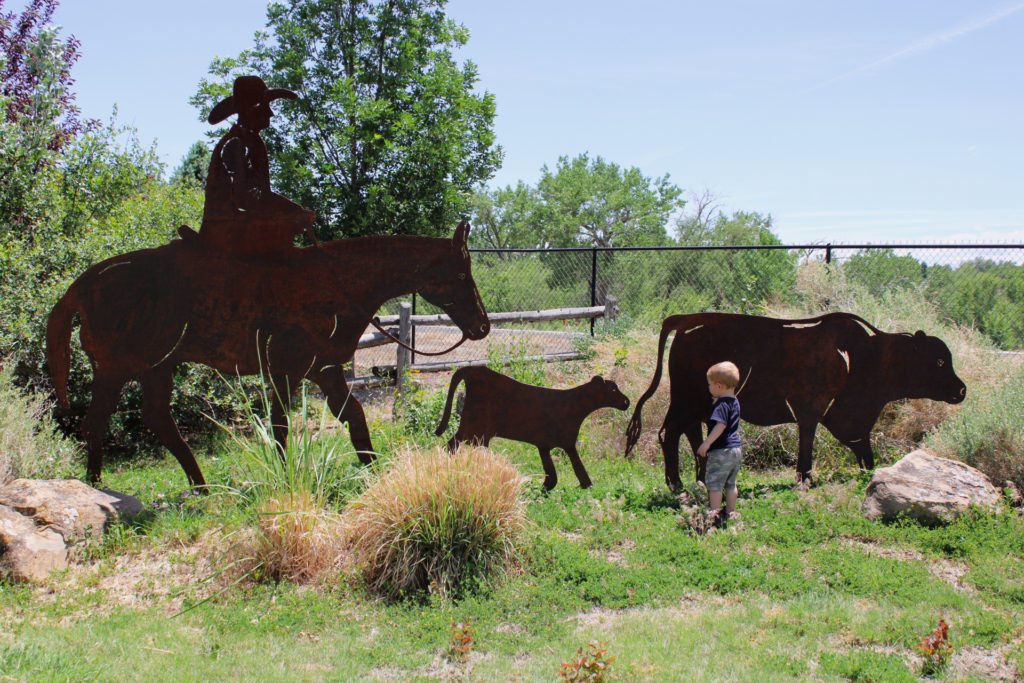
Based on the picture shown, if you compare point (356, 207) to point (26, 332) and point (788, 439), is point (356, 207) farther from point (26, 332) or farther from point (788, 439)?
point (788, 439)

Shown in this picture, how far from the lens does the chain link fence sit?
11039 millimetres

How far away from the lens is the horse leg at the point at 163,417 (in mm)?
5949

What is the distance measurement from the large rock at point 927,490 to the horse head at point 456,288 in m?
3.30

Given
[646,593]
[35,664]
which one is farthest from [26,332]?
[646,593]

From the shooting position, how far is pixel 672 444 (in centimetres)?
623

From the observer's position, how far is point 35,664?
10.9 feet

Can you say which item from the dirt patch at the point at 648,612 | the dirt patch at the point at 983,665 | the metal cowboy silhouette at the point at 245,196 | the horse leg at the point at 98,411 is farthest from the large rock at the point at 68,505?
the dirt patch at the point at 983,665

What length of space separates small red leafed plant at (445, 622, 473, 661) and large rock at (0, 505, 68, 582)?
269 centimetres

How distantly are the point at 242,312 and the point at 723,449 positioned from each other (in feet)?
12.7

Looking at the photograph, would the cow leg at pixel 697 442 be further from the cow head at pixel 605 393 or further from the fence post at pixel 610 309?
the fence post at pixel 610 309

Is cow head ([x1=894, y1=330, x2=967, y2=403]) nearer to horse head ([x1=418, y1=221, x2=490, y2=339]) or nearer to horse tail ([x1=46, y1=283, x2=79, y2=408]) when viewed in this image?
horse head ([x1=418, y1=221, x2=490, y2=339])

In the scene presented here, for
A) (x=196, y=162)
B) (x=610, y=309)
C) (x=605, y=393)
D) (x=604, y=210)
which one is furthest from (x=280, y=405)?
(x=604, y=210)

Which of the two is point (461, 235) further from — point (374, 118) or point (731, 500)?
point (374, 118)

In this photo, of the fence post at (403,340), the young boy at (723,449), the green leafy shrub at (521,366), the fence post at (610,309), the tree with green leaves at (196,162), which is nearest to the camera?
the young boy at (723,449)
